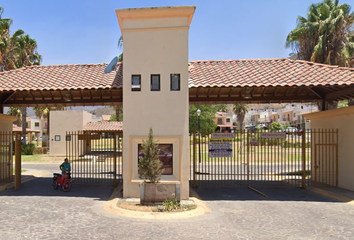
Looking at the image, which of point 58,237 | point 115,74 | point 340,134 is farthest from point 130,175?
point 340,134

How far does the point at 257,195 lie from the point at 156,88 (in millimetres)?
5798

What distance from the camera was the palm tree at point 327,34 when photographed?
823 inches

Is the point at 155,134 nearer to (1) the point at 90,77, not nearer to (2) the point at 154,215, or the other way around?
(2) the point at 154,215

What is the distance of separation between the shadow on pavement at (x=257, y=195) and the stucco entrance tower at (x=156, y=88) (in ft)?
6.65

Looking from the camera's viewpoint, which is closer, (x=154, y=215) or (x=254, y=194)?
(x=154, y=215)

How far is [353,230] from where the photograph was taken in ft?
23.6

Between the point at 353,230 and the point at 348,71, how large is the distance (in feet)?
23.0

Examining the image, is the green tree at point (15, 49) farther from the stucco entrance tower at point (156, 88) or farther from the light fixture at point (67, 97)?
the stucco entrance tower at point (156, 88)

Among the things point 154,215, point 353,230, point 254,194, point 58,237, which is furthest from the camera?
point 254,194

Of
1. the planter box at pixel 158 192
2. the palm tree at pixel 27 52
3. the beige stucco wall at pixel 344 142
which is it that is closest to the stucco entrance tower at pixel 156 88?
the planter box at pixel 158 192

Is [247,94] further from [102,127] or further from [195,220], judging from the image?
[102,127]

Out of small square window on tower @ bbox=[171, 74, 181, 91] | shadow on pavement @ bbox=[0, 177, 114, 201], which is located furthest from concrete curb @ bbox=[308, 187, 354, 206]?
shadow on pavement @ bbox=[0, 177, 114, 201]

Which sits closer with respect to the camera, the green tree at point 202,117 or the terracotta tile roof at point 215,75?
the terracotta tile roof at point 215,75

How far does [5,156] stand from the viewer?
Answer: 43.9 feet
